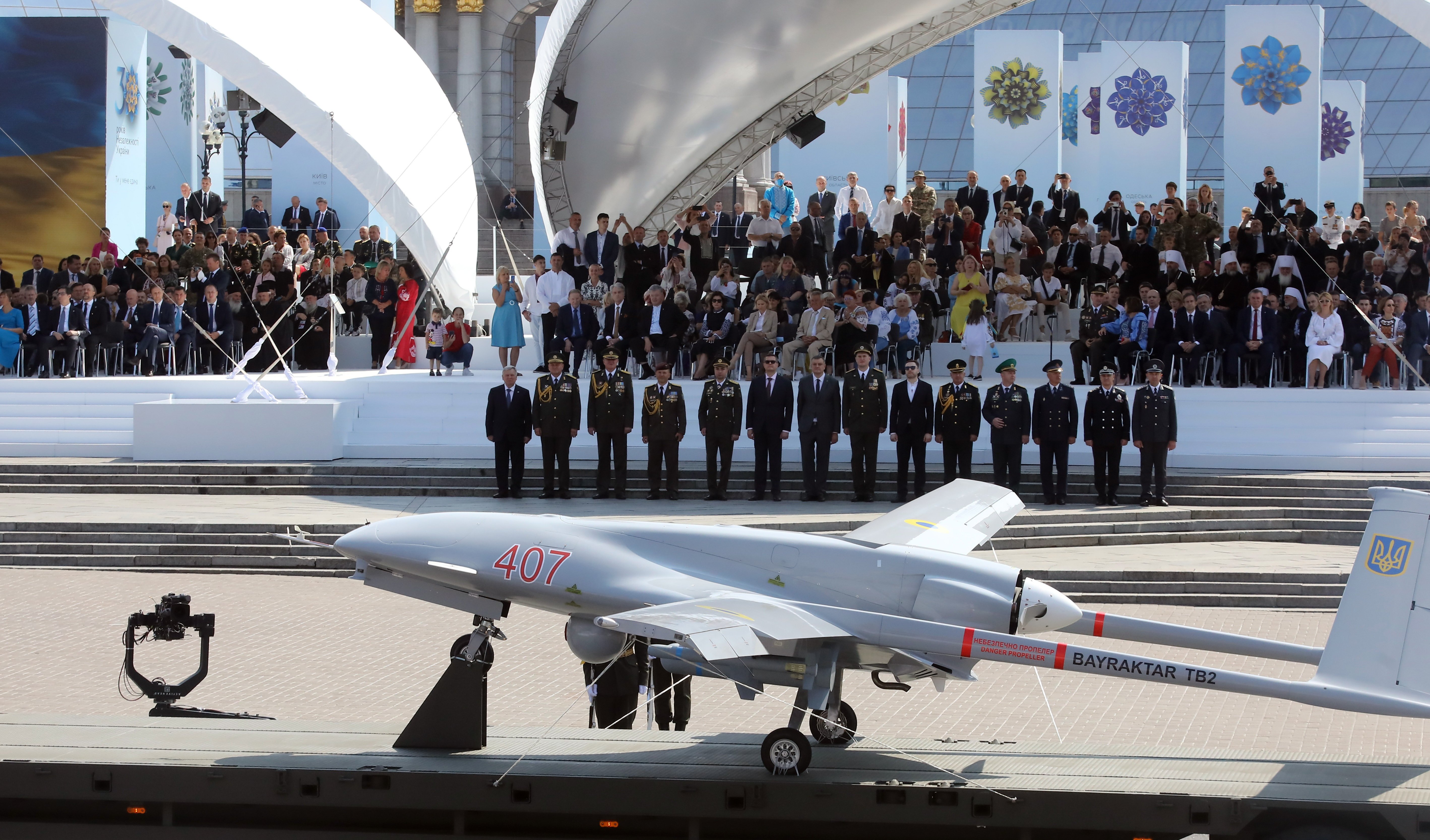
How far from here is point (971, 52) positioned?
5094cm

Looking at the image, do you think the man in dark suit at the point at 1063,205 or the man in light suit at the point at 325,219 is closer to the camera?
the man in dark suit at the point at 1063,205

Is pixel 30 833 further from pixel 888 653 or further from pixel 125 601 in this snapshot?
pixel 125 601

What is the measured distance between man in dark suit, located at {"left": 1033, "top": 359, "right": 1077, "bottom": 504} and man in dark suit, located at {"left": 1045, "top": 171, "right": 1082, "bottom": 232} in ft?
23.7

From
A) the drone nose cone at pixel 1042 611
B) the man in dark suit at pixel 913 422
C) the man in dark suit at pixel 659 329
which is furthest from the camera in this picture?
the man in dark suit at pixel 659 329

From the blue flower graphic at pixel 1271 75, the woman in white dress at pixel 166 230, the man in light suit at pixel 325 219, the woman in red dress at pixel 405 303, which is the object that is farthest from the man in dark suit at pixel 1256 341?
the woman in white dress at pixel 166 230

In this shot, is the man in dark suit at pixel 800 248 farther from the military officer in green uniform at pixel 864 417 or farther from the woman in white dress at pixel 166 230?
the woman in white dress at pixel 166 230

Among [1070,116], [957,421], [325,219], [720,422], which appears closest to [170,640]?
[720,422]

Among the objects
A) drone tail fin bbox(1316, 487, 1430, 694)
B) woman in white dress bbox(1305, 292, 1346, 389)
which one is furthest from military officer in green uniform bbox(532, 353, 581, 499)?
drone tail fin bbox(1316, 487, 1430, 694)

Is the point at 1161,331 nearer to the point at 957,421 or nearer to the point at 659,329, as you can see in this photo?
the point at 957,421

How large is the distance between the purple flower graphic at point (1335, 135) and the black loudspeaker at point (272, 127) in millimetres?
22603

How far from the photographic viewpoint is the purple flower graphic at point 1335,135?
101 ft

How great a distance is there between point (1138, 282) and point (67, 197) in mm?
17728

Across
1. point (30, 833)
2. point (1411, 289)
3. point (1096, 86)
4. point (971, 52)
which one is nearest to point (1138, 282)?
point (1411, 289)

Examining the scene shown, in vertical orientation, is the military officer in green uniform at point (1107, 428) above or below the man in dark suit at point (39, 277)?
below
